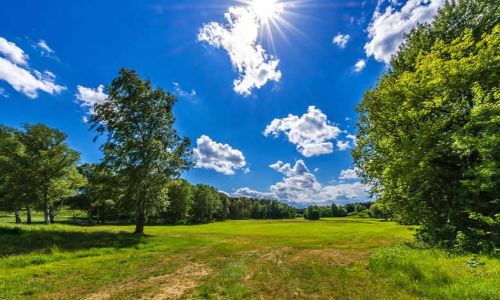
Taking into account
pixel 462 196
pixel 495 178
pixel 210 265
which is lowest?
pixel 210 265

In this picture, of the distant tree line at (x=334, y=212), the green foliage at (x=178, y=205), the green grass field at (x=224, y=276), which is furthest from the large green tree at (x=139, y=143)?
the distant tree line at (x=334, y=212)

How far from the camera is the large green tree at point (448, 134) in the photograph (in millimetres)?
11078

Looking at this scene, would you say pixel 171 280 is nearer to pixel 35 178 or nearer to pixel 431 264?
pixel 431 264

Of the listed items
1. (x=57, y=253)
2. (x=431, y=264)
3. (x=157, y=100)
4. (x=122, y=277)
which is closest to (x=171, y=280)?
(x=122, y=277)

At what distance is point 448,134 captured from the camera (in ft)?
43.1

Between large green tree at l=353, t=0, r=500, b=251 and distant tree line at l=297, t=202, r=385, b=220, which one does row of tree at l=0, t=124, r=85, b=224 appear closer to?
large green tree at l=353, t=0, r=500, b=251

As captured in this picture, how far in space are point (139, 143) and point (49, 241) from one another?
11435 mm

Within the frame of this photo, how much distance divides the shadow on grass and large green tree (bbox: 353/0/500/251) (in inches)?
912

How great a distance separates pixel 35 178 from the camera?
1088 inches

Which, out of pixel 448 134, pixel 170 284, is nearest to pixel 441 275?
pixel 448 134

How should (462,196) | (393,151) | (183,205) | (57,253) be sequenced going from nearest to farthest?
(57,253) < (462,196) < (393,151) < (183,205)

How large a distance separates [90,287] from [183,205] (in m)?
72.0

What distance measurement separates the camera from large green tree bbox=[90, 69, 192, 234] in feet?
73.3

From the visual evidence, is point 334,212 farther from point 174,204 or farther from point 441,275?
point 441,275
